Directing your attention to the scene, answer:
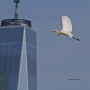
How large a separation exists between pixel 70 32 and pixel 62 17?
4091 mm

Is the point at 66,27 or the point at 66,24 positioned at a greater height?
the point at 66,24

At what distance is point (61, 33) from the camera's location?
105 meters

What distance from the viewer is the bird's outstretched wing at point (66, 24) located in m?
102

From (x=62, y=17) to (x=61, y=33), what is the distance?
165 inches

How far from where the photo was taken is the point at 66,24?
10275 centimetres

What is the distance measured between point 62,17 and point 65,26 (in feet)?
6.86

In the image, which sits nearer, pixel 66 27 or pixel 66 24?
pixel 66 24

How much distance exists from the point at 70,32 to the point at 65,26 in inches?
83.1

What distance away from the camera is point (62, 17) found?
10250 centimetres

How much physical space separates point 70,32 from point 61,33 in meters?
1.98

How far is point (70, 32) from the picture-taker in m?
105

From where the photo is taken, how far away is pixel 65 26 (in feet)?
339

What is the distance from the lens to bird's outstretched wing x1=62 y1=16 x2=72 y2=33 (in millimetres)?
102181
